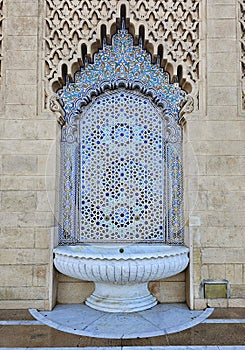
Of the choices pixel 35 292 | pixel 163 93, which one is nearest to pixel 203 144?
pixel 163 93

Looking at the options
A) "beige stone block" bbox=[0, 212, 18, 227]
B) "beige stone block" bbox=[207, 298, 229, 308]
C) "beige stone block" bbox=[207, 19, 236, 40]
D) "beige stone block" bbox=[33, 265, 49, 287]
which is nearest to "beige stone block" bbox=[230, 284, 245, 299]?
"beige stone block" bbox=[207, 298, 229, 308]

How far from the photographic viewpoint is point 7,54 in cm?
325

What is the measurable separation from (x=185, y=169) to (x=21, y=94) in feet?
6.17

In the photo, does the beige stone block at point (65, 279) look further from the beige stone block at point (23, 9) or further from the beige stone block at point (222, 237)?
the beige stone block at point (23, 9)

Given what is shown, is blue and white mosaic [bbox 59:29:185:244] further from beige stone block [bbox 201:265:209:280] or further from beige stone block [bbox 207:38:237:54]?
beige stone block [bbox 207:38:237:54]

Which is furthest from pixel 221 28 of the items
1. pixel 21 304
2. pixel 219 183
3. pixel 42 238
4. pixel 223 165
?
pixel 21 304

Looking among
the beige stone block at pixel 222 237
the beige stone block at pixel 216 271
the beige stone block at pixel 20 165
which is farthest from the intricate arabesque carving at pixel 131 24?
the beige stone block at pixel 216 271

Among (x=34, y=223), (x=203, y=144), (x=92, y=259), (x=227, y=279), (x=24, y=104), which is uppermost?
(x=24, y=104)

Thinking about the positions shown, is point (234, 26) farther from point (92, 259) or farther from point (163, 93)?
point (92, 259)

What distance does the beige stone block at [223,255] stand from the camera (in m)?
3.08

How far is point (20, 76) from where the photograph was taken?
10.6 ft

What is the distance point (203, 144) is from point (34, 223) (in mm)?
1890

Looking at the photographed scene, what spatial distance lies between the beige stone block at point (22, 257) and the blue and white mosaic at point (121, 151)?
13.8 inches

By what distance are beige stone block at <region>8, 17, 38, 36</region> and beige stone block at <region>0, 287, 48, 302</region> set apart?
261cm
